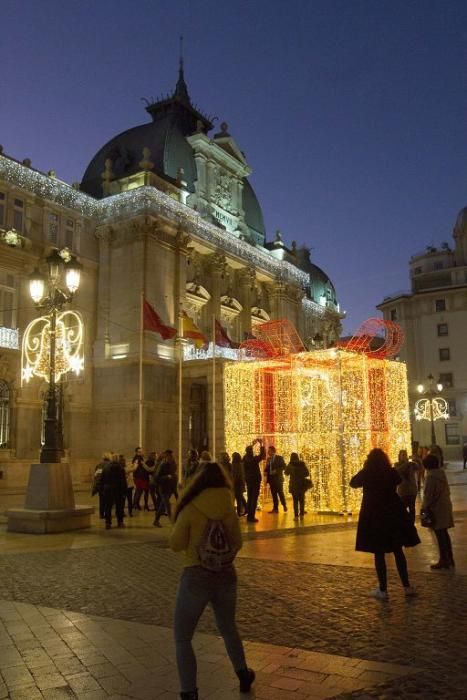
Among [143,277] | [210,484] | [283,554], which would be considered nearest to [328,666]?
[210,484]

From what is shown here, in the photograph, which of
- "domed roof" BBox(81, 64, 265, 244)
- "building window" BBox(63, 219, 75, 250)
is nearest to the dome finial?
"domed roof" BBox(81, 64, 265, 244)

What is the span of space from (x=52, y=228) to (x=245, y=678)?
30.4 m

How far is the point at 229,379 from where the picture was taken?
20703 mm

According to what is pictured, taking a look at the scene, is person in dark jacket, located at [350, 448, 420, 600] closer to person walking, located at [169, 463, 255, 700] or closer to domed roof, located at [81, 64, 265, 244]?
person walking, located at [169, 463, 255, 700]

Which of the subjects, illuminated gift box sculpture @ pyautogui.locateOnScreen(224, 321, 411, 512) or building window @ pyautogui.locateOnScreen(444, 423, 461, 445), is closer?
illuminated gift box sculpture @ pyautogui.locateOnScreen(224, 321, 411, 512)

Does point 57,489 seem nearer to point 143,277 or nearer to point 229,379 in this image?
point 229,379

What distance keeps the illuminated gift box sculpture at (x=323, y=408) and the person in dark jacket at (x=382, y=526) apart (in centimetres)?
1015

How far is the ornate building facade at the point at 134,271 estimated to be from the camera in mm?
29906

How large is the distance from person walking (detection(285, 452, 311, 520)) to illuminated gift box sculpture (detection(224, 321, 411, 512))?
1.20 metres

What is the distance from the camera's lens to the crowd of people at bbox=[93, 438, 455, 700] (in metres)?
4.48

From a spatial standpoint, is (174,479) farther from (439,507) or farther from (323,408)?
(439,507)

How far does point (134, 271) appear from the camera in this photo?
3372 centimetres

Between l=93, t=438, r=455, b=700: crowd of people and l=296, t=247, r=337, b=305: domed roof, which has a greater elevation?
l=296, t=247, r=337, b=305: domed roof

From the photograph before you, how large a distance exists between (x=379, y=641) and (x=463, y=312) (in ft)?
206
